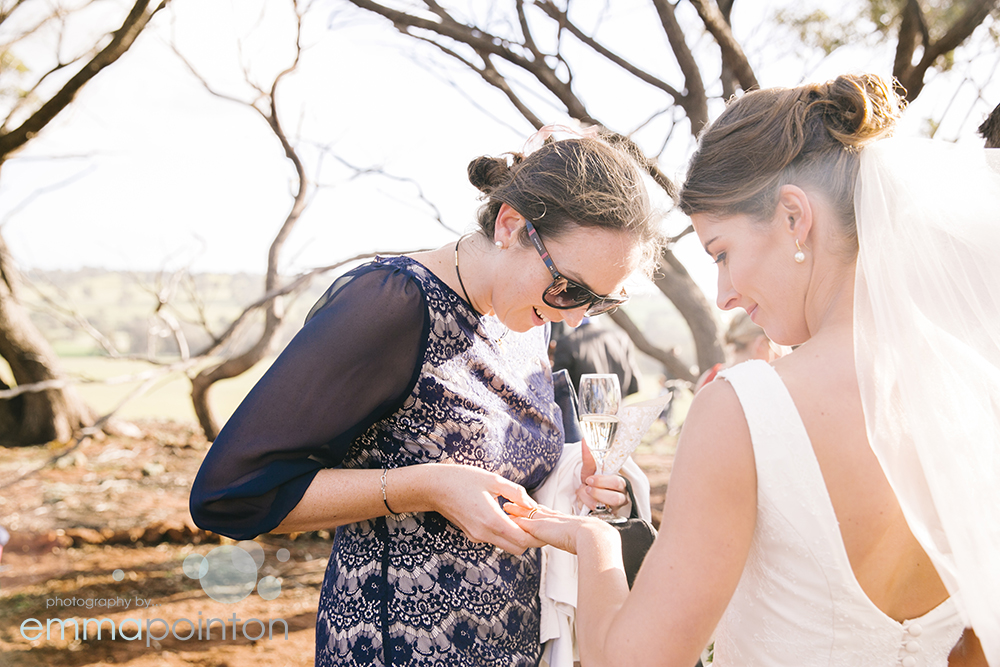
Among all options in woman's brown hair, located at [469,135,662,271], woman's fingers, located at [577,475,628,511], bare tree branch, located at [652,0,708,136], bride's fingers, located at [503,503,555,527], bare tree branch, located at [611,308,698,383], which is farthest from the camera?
bare tree branch, located at [611,308,698,383]

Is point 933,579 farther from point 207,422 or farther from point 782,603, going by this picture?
point 207,422

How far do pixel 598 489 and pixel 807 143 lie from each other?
1.07 metres

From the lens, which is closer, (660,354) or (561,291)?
(561,291)

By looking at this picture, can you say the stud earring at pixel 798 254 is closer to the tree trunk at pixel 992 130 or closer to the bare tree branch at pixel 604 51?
the tree trunk at pixel 992 130

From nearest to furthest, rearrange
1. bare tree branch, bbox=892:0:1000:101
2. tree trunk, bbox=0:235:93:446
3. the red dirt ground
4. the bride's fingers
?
the bride's fingers < bare tree branch, bbox=892:0:1000:101 < the red dirt ground < tree trunk, bbox=0:235:93:446

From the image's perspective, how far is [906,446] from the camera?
111 cm

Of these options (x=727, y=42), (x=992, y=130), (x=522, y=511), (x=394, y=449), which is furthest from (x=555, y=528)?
(x=727, y=42)

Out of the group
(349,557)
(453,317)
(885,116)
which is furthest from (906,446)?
(349,557)

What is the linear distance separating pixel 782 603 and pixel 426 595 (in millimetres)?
874

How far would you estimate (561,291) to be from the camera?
5.78 ft

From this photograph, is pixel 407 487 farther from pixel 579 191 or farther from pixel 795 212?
pixel 795 212

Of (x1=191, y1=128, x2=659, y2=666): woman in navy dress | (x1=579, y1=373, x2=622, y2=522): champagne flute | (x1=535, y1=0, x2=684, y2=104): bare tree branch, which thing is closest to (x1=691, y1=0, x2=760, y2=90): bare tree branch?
(x1=535, y1=0, x2=684, y2=104): bare tree branch

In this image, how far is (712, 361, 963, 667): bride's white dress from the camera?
1067mm

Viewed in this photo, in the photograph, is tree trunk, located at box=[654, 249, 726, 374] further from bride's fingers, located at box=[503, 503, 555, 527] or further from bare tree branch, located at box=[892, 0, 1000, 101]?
bride's fingers, located at box=[503, 503, 555, 527]
